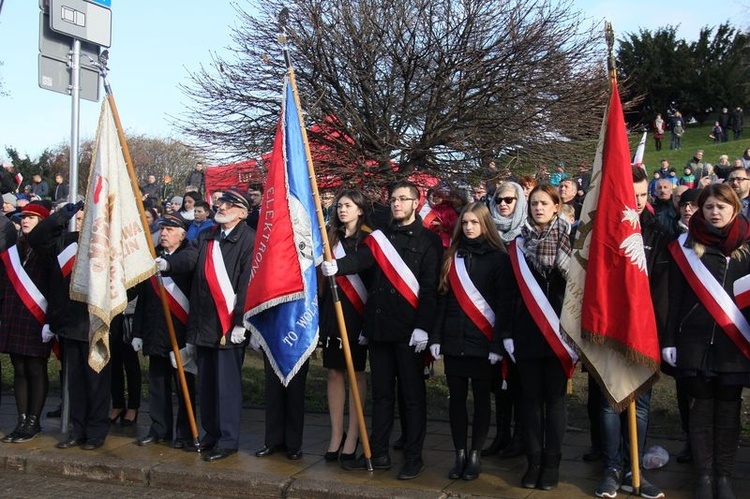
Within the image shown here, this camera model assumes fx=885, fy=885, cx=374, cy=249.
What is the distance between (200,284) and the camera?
23.3ft

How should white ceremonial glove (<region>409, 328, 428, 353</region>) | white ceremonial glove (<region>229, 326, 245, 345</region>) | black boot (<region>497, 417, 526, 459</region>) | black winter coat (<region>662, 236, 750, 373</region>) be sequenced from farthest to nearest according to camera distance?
white ceremonial glove (<region>229, 326, 245, 345</region>)
black boot (<region>497, 417, 526, 459</region>)
white ceremonial glove (<region>409, 328, 428, 353</region>)
black winter coat (<region>662, 236, 750, 373</region>)

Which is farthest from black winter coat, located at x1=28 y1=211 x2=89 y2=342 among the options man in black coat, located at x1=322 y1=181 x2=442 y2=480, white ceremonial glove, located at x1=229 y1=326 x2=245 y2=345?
man in black coat, located at x1=322 y1=181 x2=442 y2=480

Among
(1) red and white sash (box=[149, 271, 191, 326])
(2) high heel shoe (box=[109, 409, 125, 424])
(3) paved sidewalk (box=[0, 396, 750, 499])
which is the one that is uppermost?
(1) red and white sash (box=[149, 271, 191, 326])

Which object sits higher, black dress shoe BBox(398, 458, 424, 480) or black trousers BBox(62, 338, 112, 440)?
black trousers BBox(62, 338, 112, 440)

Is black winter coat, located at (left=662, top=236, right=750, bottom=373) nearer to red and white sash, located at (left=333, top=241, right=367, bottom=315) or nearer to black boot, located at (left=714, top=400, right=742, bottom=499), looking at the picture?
black boot, located at (left=714, top=400, right=742, bottom=499)

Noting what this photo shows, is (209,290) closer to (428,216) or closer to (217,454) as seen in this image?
(217,454)

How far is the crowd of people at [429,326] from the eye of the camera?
548 cm

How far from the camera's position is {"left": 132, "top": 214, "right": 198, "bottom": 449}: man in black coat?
288 inches

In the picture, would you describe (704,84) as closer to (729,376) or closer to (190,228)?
(190,228)

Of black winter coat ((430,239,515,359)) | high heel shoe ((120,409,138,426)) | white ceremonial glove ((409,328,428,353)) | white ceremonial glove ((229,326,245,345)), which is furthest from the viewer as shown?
high heel shoe ((120,409,138,426))

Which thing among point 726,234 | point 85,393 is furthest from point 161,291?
point 726,234

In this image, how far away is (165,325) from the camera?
7371 millimetres

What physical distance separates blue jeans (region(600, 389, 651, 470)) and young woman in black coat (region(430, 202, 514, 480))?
2.64ft

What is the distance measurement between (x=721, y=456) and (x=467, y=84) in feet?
22.7
